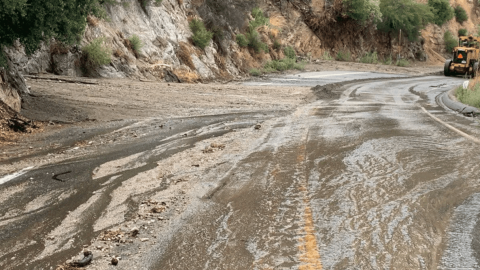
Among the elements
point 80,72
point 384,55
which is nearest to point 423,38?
point 384,55

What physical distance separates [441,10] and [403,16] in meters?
15.8

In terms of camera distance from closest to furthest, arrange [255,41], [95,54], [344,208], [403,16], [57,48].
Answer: [344,208] → [57,48] → [95,54] → [255,41] → [403,16]

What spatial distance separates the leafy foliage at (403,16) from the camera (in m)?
59.8

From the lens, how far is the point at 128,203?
21.3 feet

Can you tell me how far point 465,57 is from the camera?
42.0m

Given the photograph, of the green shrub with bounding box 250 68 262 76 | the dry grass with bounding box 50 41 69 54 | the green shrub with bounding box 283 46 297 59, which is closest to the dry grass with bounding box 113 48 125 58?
the dry grass with bounding box 50 41 69 54

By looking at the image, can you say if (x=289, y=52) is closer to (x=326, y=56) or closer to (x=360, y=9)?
(x=326, y=56)

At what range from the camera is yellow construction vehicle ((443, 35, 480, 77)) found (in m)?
41.6

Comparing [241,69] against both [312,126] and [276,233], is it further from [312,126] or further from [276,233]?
[276,233]

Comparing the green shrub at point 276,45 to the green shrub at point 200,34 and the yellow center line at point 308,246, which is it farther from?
the yellow center line at point 308,246

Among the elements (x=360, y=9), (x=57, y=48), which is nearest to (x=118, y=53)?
(x=57, y=48)

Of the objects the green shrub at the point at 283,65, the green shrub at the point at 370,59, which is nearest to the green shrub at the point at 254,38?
the green shrub at the point at 283,65

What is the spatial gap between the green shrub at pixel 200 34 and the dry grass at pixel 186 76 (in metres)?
4.10

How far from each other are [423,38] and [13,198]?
212 ft
